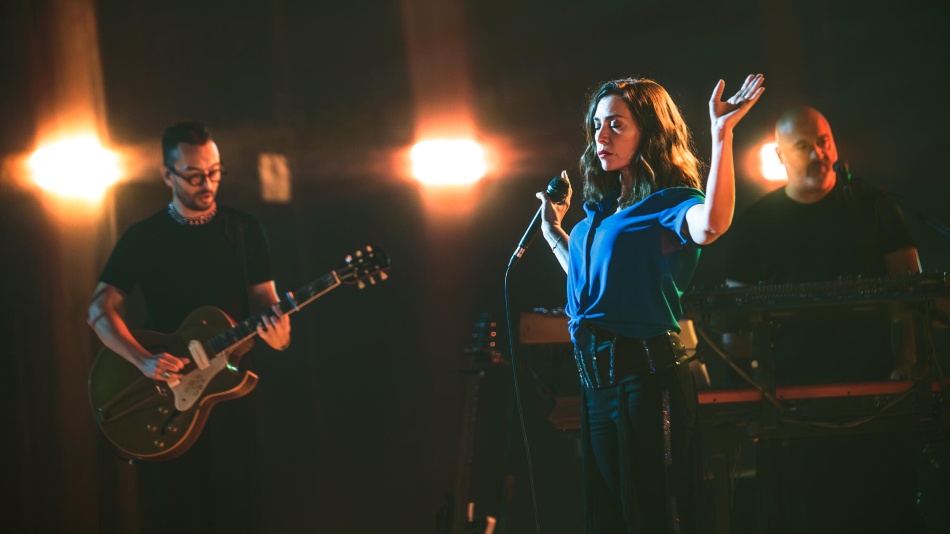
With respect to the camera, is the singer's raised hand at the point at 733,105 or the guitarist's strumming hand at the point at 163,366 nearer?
the singer's raised hand at the point at 733,105

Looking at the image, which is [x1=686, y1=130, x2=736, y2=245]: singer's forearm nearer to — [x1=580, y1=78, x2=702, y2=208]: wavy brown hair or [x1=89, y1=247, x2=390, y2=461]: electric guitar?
[x1=580, y1=78, x2=702, y2=208]: wavy brown hair

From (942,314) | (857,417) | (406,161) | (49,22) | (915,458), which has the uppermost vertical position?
(49,22)

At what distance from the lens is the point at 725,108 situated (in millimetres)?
1940

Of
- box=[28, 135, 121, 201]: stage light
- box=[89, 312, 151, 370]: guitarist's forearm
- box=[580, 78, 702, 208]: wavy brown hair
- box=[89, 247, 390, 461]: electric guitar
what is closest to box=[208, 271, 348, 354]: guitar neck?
box=[89, 247, 390, 461]: electric guitar

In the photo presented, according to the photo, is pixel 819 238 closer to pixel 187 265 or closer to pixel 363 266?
pixel 363 266

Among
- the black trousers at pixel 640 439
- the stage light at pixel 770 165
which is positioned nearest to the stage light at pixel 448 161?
the stage light at pixel 770 165

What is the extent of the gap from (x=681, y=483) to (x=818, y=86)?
2.96m

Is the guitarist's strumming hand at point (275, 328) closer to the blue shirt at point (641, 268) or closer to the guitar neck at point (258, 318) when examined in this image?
the guitar neck at point (258, 318)

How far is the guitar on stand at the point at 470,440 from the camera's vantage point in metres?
3.60

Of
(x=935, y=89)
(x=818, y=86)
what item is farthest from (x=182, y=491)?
(x=935, y=89)

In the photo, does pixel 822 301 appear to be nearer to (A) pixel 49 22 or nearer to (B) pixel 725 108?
(B) pixel 725 108

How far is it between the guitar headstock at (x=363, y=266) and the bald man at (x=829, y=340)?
1449 mm

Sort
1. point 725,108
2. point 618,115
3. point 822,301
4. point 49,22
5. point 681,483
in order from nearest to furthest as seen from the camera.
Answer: point 725,108 → point 681,483 → point 618,115 → point 822,301 → point 49,22

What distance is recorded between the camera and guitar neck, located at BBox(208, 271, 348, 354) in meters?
3.40
